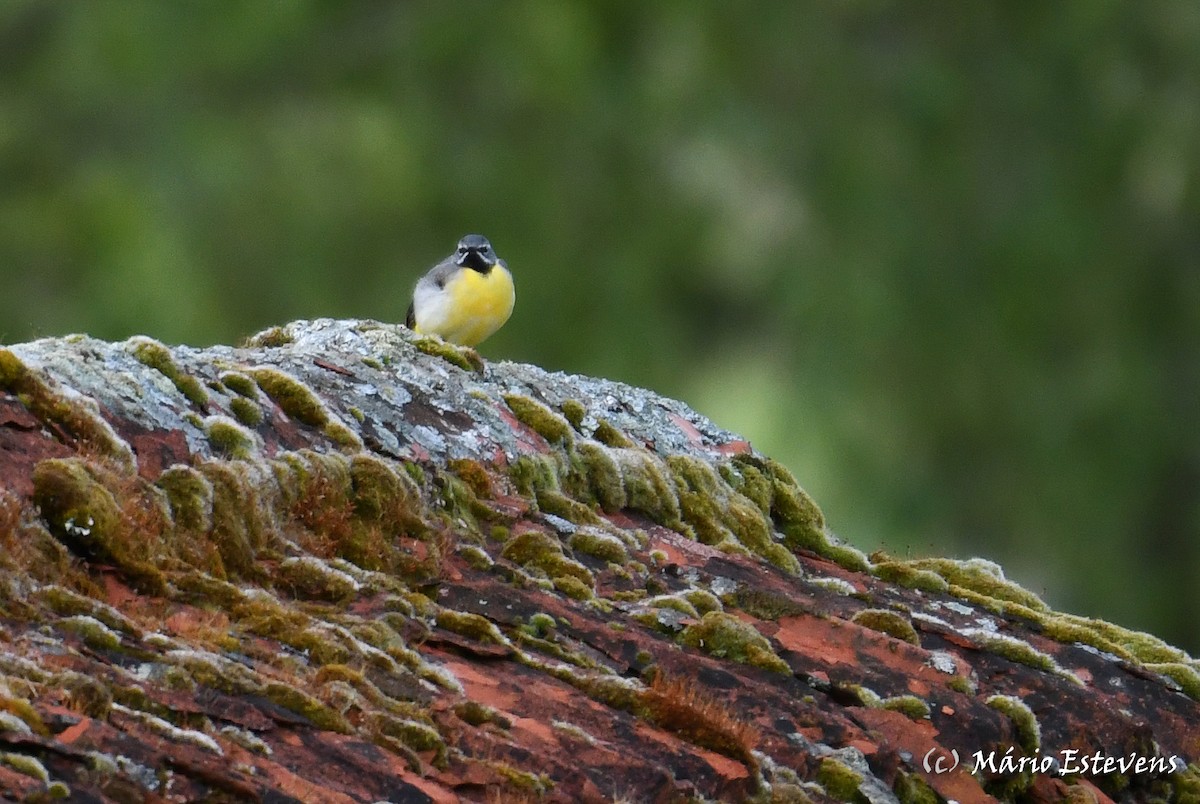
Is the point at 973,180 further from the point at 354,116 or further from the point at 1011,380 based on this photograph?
the point at 354,116

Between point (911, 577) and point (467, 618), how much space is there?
70.3 inches

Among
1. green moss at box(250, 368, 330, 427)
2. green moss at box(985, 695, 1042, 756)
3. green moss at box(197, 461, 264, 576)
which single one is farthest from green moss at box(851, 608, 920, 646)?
green moss at box(197, 461, 264, 576)

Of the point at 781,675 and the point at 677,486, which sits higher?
the point at 677,486

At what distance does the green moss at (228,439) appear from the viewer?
4480 mm

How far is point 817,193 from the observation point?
2177 centimetres

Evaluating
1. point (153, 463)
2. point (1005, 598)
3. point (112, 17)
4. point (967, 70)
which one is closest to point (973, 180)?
point (967, 70)

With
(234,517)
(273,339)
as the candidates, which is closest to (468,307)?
(273,339)

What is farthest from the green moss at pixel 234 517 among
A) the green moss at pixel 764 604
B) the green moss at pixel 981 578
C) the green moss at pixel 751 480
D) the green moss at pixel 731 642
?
the green moss at pixel 981 578

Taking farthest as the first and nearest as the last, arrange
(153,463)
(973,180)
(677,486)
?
1. (973,180)
2. (677,486)
3. (153,463)

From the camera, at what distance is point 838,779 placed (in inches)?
165

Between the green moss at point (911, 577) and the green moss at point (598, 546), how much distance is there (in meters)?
0.99

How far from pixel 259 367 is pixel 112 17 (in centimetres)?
1833

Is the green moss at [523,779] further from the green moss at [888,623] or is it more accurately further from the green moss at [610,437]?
the green moss at [610,437]

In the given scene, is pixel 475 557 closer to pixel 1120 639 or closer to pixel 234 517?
pixel 234 517
